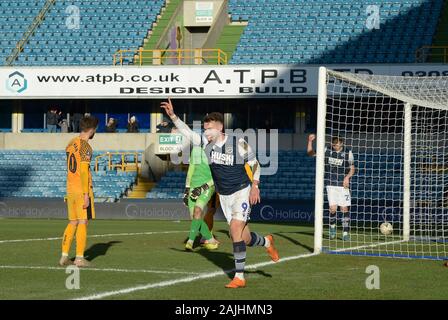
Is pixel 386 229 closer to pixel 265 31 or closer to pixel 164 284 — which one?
pixel 164 284

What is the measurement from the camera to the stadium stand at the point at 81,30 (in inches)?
1602

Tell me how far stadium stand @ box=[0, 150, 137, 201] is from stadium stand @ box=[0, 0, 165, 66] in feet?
13.3

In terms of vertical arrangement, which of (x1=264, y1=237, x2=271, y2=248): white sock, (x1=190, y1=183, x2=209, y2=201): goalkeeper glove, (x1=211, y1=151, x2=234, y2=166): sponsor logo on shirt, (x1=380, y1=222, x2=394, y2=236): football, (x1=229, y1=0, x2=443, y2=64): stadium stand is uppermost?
(x1=229, y1=0, x2=443, y2=64): stadium stand

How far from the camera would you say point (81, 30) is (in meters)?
42.4

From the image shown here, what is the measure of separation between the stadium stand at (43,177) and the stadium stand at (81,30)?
406 cm

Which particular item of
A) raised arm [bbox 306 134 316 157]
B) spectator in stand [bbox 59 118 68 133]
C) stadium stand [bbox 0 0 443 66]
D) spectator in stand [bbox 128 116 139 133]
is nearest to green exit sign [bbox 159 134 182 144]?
spectator in stand [bbox 128 116 139 133]

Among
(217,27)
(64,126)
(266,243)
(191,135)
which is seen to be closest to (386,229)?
(191,135)

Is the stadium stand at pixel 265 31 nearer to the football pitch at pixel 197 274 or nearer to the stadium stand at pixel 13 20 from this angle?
the stadium stand at pixel 13 20

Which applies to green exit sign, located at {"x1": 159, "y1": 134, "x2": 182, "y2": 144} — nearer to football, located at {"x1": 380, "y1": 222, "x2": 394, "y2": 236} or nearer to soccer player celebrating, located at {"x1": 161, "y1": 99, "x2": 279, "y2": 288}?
football, located at {"x1": 380, "y1": 222, "x2": 394, "y2": 236}

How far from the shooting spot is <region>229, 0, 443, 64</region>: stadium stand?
37969 millimetres

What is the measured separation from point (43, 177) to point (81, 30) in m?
8.09
